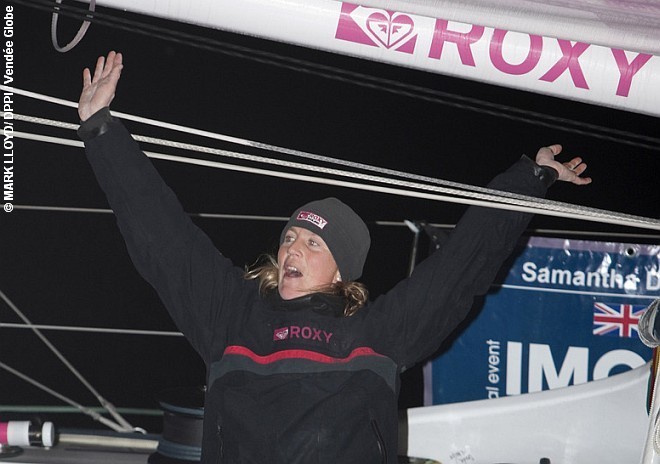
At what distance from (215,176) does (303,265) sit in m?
2.96

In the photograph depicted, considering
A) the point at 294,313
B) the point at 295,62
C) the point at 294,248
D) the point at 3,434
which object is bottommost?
the point at 3,434

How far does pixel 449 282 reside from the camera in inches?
76.8

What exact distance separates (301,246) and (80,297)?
9.49 feet

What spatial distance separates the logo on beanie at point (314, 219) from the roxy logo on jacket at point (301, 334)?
27 centimetres

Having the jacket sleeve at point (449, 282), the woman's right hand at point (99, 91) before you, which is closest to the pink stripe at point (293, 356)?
the jacket sleeve at point (449, 282)

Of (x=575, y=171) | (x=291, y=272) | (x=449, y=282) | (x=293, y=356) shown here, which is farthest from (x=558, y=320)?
(x=293, y=356)

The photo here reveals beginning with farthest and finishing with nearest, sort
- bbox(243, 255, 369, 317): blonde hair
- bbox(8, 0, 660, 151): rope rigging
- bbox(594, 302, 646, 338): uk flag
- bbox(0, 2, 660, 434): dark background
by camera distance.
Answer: bbox(0, 2, 660, 434): dark background < bbox(594, 302, 646, 338): uk flag < bbox(243, 255, 369, 317): blonde hair < bbox(8, 0, 660, 151): rope rigging

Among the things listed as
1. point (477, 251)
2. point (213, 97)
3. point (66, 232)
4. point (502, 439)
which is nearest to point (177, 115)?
point (213, 97)

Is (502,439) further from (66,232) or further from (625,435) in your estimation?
(66,232)

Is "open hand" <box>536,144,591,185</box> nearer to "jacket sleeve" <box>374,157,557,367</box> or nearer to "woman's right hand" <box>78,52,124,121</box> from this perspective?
"jacket sleeve" <box>374,157,557,367</box>

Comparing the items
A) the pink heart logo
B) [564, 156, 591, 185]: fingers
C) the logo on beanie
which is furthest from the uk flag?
the pink heart logo

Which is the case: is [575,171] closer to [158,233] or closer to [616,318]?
[158,233]

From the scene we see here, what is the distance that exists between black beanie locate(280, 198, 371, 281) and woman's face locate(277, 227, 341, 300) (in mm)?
16

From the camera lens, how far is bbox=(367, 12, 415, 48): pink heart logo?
1.81 m
